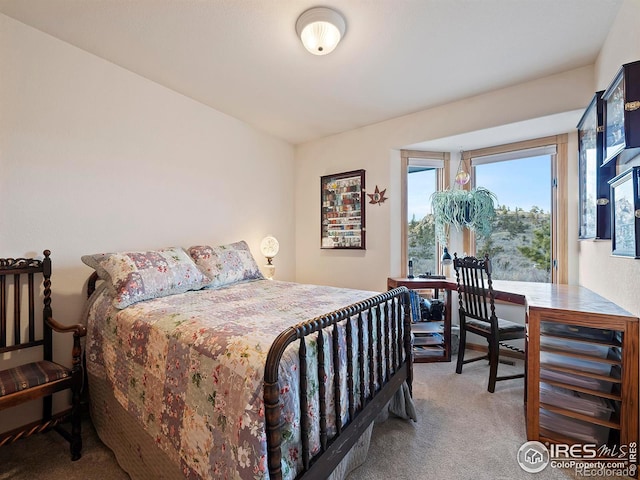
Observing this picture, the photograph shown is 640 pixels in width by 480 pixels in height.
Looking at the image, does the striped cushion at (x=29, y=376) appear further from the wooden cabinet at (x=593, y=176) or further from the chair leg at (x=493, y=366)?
the wooden cabinet at (x=593, y=176)

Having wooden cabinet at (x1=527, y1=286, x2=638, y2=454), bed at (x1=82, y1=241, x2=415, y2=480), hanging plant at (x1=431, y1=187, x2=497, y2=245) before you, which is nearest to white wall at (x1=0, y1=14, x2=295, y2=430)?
bed at (x1=82, y1=241, x2=415, y2=480)

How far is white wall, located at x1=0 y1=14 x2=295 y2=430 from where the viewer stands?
6.10ft

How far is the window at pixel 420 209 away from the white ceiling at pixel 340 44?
2.59ft

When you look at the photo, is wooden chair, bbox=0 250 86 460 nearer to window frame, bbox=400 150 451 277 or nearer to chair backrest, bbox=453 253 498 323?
chair backrest, bbox=453 253 498 323

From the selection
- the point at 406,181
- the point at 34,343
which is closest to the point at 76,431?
the point at 34,343

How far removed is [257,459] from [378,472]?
2.96 ft

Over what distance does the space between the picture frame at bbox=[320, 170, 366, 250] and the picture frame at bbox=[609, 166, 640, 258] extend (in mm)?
2200

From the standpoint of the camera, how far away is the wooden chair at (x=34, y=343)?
155cm

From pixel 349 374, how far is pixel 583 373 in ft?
4.37

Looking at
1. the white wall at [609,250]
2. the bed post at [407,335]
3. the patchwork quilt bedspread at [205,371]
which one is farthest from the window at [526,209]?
the patchwork quilt bedspread at [205,371]

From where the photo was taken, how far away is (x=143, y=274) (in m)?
1.93

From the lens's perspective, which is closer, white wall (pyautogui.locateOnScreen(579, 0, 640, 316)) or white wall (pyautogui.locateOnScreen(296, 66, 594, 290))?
white wall (pyautogui.locateOnScreen(579, 0, 640, 316))

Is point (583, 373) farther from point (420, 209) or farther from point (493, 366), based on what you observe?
point (420, 209)

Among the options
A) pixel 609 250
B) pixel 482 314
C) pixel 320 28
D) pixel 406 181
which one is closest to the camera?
pixel 320 28
